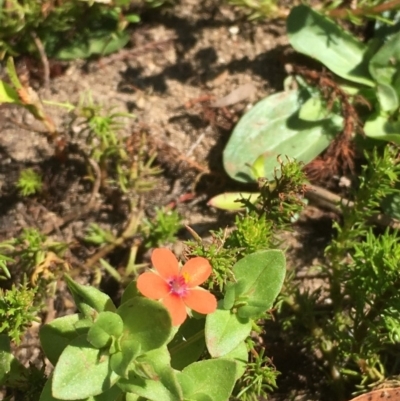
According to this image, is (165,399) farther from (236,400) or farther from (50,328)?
(236,400)

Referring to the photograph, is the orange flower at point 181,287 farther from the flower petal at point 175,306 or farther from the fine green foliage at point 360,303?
the fine green foliage at point 360,303

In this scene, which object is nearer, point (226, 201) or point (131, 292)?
point (131, 292)

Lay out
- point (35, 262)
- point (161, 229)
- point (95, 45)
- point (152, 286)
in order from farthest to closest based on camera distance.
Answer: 1. point (95, 45)
2. point (161, 229)
3. point (35, 262)
4. point (152, 286)

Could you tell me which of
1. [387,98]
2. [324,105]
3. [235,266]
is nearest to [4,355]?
[235,266]

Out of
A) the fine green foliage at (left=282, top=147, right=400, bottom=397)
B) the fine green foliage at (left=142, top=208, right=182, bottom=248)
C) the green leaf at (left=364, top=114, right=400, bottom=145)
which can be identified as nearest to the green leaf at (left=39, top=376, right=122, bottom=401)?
the fine green foliage at (left=282, top=147, right=400, bottom=397)

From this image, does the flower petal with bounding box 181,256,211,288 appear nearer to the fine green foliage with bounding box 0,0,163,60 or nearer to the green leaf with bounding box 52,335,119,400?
the green leaf with bounding box 52,335,119,400

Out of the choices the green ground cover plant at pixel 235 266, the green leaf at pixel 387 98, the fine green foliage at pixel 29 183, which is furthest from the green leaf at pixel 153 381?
the green leaf at pixel 387 98

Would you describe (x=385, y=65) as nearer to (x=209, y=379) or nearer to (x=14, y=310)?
(x=209, y=379)
